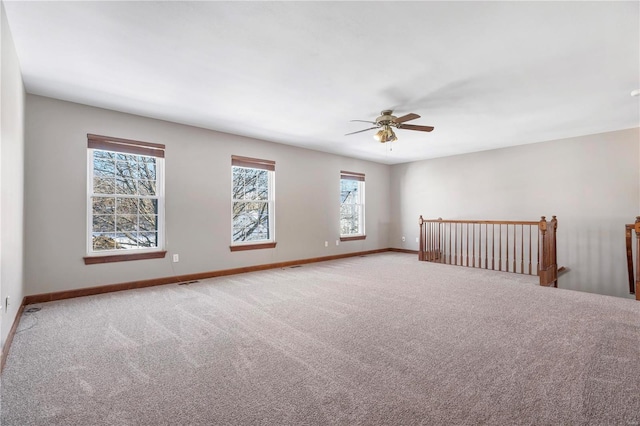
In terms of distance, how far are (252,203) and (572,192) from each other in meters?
6.00

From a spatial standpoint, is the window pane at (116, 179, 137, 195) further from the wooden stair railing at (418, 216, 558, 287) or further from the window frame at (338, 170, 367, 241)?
the wooden stair railing at (418, 216, 558, 287)

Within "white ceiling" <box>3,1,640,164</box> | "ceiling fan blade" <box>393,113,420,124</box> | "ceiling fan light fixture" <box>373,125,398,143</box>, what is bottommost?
"ceiling fan light fixture" <box>373,125,398,143</box>

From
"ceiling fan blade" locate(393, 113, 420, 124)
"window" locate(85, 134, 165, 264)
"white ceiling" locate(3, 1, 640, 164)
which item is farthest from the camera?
"window" locate(85, 134, 165, 264)

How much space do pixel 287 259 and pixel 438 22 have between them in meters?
4.75

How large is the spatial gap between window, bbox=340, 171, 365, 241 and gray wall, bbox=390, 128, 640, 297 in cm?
213

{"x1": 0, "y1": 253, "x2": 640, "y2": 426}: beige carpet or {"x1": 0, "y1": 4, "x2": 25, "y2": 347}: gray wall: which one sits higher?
{"x1": 0, "y1": 4, "x2": 25, "y2": 347}: gray wall

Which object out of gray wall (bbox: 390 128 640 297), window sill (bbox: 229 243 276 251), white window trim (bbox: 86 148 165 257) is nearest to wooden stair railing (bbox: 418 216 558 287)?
gray wall (bbox: 390 128 640 297)

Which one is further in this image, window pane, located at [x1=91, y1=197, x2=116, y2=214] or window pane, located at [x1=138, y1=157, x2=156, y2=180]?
window pane, located at [x1=138, y1=157, x2=156, y2=180]

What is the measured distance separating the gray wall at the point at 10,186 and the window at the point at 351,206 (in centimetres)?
553

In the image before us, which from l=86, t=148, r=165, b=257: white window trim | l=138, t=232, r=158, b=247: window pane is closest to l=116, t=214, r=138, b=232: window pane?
l=138, t=232, r=158, b=247: window pane

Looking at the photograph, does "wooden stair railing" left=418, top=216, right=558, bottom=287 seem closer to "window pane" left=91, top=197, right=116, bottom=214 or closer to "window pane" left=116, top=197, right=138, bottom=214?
"window pane" left=116, top=197, right=138, bottom=214

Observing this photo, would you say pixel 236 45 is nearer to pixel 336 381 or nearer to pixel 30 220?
pixel 336 381

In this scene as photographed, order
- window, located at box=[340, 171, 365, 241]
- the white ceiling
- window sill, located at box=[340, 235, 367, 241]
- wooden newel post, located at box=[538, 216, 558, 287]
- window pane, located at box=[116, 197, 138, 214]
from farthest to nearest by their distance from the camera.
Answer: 1. window, located at box=[340, 171, 365, 241]
2. window sill, located at box=[340, 235, 367, 241]
3. wooden newel post, located at box=[538, 216, 558, 287]
4. window pane, located at box=[116, 197, 138, 214]
5. the white ceiling

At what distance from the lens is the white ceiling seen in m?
2.18
